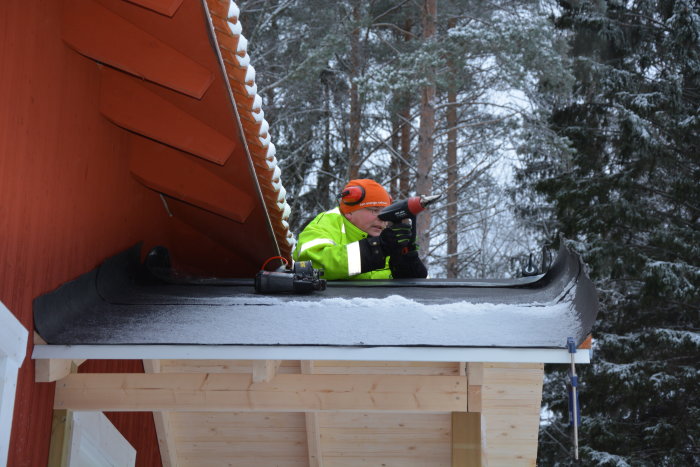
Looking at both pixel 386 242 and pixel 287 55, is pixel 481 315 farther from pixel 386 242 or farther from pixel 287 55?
pixel 287 55

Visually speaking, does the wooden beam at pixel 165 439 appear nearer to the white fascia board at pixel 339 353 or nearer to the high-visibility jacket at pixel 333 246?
the high-visibility jacket at pixel 333 246

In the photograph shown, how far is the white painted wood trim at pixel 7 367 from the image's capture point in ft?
10.1

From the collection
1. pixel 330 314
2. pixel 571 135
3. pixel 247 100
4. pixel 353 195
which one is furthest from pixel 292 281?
pixel 571 135

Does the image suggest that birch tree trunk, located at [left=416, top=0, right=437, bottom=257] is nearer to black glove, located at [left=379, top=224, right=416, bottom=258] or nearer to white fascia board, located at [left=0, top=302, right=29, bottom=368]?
black glove, located at [left=379, top=224, right=416, bottom=258]

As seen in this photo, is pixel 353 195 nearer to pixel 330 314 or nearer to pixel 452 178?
pixel 330 314

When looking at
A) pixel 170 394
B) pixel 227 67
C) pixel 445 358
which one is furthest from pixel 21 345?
pixel 445 358

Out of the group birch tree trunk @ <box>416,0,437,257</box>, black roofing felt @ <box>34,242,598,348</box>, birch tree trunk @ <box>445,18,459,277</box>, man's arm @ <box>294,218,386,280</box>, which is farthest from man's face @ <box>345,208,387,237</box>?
birch tree trunk @ <box>445,18,459,277</box>

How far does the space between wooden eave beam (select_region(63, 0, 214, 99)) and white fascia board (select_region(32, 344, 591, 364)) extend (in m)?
1.22

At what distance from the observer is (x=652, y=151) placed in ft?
49.8

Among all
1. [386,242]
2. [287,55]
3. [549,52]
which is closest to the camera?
[386,242]

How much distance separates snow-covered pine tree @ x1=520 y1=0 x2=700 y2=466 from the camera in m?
14.3

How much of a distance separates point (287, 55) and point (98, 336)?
1370 centimetres

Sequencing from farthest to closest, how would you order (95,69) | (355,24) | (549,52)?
(355,24) < (549,52) < (95,69)

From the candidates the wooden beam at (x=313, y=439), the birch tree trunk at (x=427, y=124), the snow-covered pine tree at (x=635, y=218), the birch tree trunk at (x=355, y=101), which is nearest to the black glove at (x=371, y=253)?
the wooden beam at (x=313, y=439)
